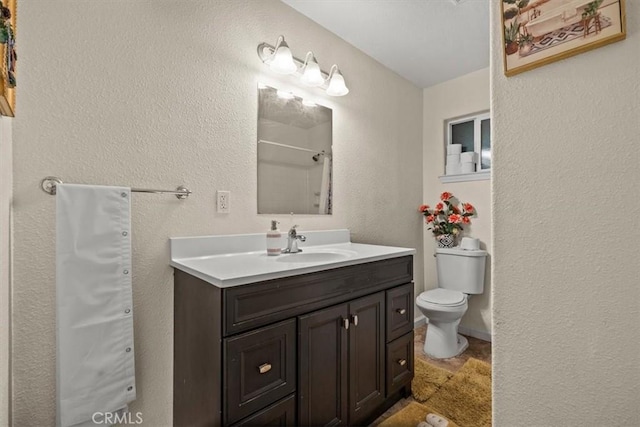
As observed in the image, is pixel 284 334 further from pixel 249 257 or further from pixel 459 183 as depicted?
pixel 459 183

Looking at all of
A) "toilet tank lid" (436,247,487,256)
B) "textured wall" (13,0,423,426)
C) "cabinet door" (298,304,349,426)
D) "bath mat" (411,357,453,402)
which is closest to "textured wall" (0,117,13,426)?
"textured wall" (13,0,423,426)

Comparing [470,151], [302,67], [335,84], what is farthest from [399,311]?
[470,151]

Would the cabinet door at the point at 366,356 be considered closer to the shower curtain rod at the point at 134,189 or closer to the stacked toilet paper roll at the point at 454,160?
the shower curtain rod at the point at 134,189

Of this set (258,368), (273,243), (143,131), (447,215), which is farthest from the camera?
(447,215)

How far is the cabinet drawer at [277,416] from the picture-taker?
1.03 meters

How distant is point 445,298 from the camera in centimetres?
216

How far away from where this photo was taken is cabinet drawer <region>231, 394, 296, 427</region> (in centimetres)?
103

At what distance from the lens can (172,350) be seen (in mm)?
1363

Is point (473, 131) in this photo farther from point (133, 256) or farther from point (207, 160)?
point (133, 256)

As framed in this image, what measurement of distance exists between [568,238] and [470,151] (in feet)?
8.16

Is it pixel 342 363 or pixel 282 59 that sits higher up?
pixel 282 59

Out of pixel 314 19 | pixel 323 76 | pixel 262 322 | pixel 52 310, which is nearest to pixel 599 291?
pixel 262 322

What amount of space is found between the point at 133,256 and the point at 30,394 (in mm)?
562

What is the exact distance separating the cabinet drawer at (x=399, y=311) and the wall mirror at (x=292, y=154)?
2.35 feet
